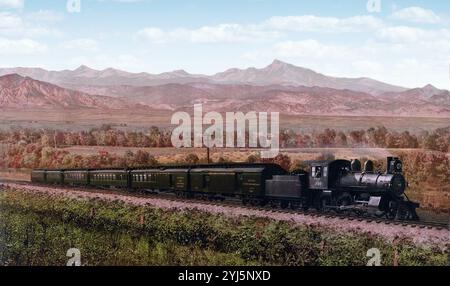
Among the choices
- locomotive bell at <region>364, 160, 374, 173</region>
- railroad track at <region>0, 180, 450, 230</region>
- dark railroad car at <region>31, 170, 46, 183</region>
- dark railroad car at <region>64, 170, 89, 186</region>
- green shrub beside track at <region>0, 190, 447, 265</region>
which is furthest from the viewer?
dark railroad car at <region>31, 170, 46, 183</region>

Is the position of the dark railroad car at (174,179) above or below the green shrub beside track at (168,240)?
above

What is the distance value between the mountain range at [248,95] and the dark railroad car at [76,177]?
5.60 meters

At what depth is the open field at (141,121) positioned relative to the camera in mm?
39156

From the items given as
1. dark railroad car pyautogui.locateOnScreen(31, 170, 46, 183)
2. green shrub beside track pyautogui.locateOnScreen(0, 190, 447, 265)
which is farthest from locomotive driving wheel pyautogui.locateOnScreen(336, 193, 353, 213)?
dark railroad car pyautogui.locateOnScreen(31, 170, 46, 183)

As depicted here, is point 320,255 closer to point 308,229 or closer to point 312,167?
point 308,229

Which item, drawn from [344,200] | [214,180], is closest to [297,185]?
[344,200]

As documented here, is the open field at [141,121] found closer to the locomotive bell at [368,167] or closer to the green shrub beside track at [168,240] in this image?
the green shrub beside track at [168,240]

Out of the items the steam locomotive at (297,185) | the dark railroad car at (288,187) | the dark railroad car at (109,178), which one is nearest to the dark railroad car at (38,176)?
the dark railroad car at (109,178)

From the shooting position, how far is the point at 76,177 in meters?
46.2

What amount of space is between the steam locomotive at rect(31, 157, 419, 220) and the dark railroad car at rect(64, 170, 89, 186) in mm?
5073

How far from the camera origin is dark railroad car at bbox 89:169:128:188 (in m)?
41.7

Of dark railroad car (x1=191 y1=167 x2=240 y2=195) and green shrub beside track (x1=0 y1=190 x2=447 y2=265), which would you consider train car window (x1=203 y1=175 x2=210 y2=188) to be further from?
green shrub beside track (x1=0 y1=190 x2=447 y2=265)

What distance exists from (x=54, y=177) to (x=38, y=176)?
193 cm
